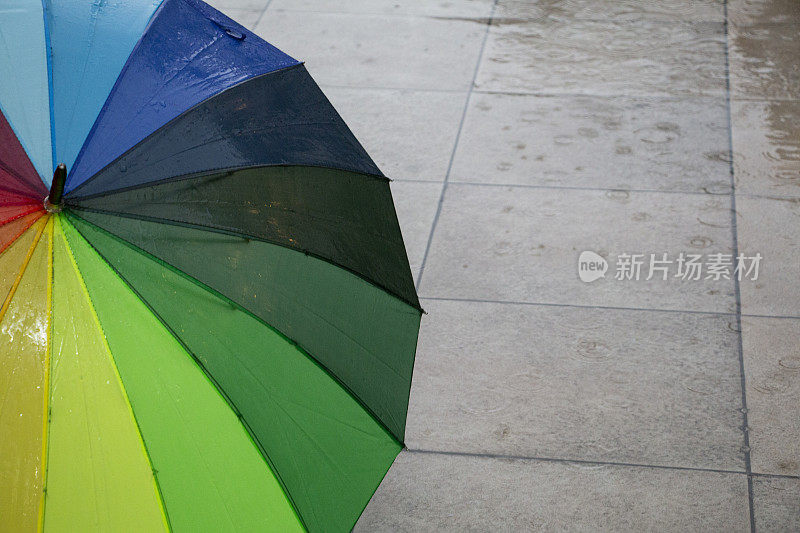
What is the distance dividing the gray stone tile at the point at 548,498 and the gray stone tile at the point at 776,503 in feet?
0.18

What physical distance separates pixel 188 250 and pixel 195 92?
54 cm

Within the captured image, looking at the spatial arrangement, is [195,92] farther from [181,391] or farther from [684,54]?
Answer: [684,54]

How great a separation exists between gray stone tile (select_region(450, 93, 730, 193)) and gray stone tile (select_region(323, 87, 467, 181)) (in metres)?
0.12

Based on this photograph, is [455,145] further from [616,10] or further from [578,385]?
[616,10]

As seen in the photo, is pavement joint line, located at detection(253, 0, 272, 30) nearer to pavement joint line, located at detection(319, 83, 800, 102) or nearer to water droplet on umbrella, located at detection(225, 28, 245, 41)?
pavement joint line, located at detection(319, 83, 800, 102)

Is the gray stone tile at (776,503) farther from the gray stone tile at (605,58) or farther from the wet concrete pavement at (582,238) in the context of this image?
the gray stone tile at (605,58)

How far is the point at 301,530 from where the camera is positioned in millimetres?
2449

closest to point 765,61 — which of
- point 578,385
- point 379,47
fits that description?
point 379,47

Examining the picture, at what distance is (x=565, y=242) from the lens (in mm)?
5188

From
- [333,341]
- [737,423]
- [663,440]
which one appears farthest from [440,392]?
[333,341]


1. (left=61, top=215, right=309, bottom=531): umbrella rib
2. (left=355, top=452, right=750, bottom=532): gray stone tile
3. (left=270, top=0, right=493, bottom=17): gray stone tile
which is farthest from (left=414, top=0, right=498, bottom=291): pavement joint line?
(left=61, top=215, right=309, bottom=531): umbrella rib

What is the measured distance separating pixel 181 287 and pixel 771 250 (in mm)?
3691

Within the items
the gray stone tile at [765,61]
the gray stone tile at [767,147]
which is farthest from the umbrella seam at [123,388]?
the gray stone tile at [765,61]

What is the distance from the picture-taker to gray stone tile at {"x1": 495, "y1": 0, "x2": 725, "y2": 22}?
24.5 feet
